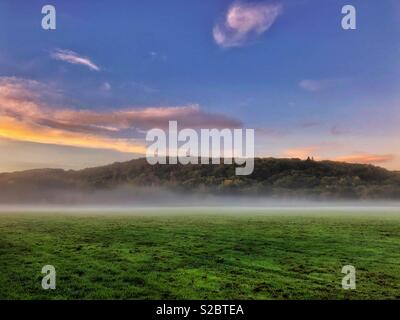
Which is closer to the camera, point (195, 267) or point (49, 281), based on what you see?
point (49, 281)

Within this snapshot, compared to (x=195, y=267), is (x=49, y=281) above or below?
above

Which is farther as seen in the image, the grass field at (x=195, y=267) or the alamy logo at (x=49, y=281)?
the alamy logo at (x=49, y=281)

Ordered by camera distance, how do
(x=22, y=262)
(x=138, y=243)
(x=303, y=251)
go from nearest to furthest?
(x=22, y=262) < (x=303, y=251) < (x=138, y=243)

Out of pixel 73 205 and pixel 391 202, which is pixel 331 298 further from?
pixel 73 205

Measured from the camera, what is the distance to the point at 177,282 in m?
20.6

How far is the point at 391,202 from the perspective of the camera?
141250 mm

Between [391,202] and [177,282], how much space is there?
139609 mm

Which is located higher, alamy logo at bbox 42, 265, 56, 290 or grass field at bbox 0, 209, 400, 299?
alamy logo at bbox 42, 265, 56, 290

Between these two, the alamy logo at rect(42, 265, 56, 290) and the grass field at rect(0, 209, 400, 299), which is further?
the alamy logo at rect(42, 265, 56, 290)

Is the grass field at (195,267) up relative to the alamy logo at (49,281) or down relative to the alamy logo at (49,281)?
down
